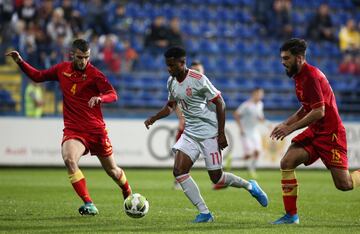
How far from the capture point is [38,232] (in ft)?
28.6

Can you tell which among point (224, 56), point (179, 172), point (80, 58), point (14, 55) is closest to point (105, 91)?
point (80, 58)

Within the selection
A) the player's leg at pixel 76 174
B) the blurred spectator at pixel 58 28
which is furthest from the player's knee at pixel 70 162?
the blurred spectator at pixel 58 28

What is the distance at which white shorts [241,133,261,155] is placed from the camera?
21562 mm

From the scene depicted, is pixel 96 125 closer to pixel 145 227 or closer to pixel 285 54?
pixel 145 227

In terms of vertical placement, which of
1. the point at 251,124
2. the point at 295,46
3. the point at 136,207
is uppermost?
the point at 295,46

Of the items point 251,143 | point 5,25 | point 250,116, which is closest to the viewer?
point 251,143

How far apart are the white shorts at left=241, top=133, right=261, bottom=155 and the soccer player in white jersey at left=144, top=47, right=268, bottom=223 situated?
1116 centimetres

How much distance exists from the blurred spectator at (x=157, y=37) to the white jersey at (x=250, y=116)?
418cm

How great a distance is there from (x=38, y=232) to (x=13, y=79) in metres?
15.2

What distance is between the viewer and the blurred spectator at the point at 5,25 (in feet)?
75.7

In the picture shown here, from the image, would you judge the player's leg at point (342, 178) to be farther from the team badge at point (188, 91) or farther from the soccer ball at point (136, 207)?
the soccer ball at point (136, 207)

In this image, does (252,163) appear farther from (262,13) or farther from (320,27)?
(262,13)

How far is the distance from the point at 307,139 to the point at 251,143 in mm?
11883

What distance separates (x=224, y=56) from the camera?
26.9 meters
